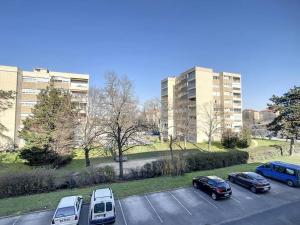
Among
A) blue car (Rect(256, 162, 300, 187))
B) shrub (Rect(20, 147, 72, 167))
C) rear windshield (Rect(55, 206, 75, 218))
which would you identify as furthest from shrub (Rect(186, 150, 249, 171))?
shrub (Rect(20, 147, 72, 167))

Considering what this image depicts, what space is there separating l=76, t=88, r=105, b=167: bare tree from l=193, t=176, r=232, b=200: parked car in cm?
1219

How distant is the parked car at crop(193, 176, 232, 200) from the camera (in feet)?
46.5

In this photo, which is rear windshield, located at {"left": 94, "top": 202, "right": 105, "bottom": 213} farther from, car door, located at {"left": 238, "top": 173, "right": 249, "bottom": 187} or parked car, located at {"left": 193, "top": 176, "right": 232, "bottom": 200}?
car door, located at {"left": 238, "top": 173, "right": 249, "bottom": 187}

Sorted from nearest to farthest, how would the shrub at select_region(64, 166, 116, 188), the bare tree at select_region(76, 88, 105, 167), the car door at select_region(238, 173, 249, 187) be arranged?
the car door at select_region(238, 173, 249, 187) → the shrub at select_region(64, 166, 116, 188) → the bare tree at select_region(76, 88, 105, 167)

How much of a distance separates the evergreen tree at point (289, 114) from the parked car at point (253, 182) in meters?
21.8

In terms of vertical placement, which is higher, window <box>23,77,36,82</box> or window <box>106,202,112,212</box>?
window <box>23,77,36,82</box>

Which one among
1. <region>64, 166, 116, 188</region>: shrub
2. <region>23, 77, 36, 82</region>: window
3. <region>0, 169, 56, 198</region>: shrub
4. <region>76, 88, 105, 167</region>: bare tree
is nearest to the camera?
<region>0, 169, 56, 198</region>: shrub

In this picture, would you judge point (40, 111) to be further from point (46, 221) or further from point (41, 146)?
point (46, 221)

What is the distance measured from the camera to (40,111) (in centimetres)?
2711

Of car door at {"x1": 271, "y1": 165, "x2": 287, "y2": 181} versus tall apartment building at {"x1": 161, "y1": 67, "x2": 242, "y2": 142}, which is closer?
car door at {"x1": 271, "y1": 165, "x2": 287, "y2": 181}

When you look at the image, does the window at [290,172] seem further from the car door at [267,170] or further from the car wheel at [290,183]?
the car door at [267,170]

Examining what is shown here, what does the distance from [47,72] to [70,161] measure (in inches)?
955

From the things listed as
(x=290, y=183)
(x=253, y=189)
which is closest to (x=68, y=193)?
(x=253, y=189)

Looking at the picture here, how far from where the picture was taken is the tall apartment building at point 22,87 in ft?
130
